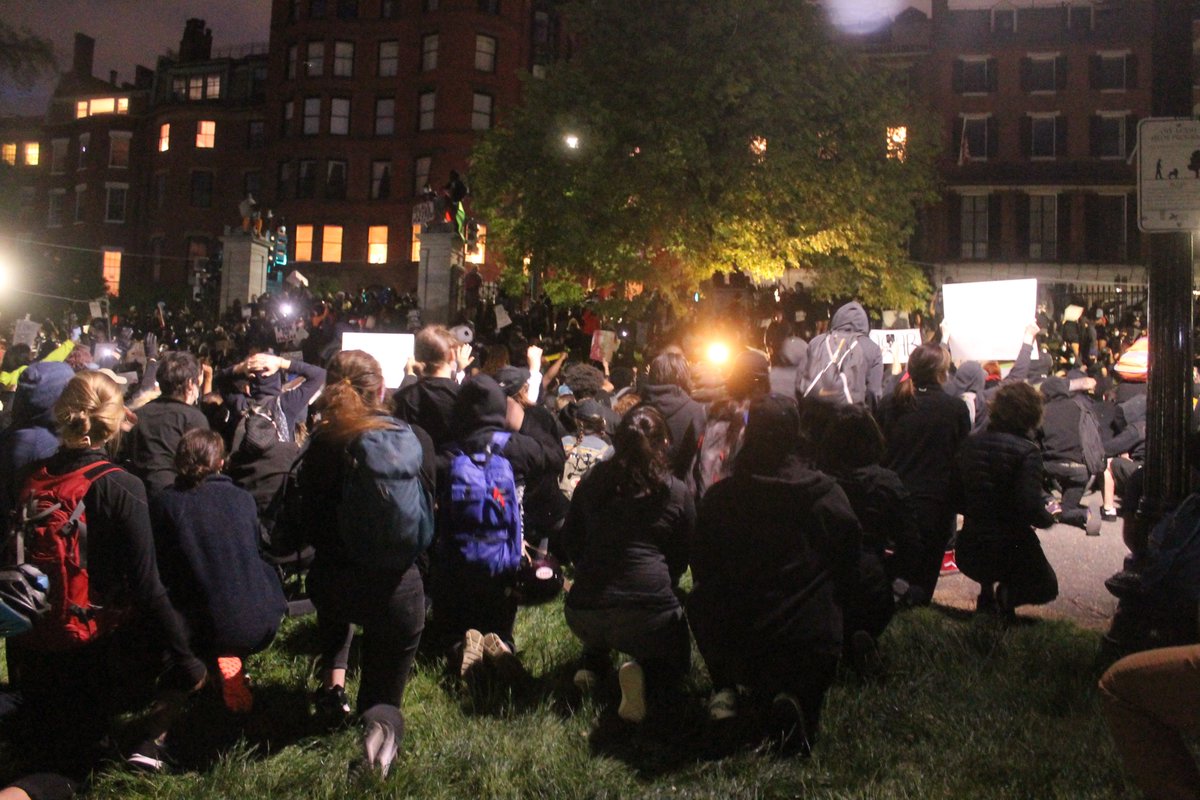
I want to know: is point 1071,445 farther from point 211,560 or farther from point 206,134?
point 206,134

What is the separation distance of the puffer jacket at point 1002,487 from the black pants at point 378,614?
3798mm

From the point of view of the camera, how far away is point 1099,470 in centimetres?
986

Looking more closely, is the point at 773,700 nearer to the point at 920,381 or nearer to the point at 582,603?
the point at 582,603

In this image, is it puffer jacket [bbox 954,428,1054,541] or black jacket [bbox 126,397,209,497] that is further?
puffer jacket [bbox 954,428,1054,541]

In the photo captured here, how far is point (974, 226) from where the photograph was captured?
133 feet

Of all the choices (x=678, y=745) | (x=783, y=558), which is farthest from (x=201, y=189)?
(x=783, y=558)

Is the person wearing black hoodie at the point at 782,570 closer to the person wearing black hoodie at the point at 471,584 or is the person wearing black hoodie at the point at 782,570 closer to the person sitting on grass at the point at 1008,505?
the person wearing black hoodie at the point at 471,584

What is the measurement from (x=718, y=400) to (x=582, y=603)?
6.84ft

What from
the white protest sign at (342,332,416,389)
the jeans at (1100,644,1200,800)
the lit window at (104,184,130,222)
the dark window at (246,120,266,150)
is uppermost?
the dark window at (246,120,266,150)

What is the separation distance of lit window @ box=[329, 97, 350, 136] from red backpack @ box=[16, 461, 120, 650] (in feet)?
159

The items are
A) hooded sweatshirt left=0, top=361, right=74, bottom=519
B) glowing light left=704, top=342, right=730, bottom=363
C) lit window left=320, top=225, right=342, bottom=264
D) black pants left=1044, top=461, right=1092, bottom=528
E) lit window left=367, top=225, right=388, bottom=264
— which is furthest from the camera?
lit window left=320, top=225, right=342, bottom=264

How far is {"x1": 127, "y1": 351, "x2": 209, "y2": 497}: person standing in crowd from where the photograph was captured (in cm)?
547

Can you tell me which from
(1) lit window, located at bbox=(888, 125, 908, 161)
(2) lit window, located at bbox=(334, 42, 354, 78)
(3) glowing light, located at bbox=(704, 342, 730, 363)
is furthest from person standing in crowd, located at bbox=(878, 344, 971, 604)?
(2) lit window, located at bbox=(334, 42, 354, 78)

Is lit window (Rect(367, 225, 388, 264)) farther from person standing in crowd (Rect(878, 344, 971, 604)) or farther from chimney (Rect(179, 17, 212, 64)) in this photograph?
person standing in crowd (Rect(878, 344, 971, 604))
